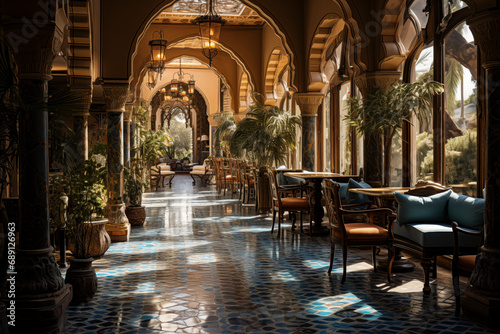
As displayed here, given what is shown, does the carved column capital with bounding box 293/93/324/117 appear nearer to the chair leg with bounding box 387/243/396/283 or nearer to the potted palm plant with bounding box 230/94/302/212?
the potted palm plant with bounding box 230/94/302/212

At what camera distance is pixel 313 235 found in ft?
29.0

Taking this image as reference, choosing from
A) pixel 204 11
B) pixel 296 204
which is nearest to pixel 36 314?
→ pixel 296 204

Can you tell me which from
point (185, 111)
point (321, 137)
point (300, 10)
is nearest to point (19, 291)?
point (300, 10)

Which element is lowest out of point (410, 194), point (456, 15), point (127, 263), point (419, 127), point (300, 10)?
point (127, 263)

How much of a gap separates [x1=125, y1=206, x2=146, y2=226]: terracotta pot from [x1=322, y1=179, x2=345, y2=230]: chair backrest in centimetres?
497

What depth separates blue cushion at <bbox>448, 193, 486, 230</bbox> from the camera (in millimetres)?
5262

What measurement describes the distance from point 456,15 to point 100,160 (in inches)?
207

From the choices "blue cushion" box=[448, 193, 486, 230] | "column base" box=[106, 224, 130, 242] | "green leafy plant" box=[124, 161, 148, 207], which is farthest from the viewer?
"green leafy plant" box=[124, 161, 148, 207]

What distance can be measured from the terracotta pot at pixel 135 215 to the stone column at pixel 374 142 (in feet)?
14.7

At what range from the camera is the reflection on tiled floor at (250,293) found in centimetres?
427

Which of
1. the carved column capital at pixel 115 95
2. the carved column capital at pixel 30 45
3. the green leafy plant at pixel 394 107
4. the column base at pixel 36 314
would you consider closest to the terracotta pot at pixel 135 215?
the carved column capital at pixel 115 95

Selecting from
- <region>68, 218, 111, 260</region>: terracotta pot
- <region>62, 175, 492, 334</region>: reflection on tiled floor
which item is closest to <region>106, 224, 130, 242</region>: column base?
<region>62, 175, 492, 334</region>: reflection on tiled floor

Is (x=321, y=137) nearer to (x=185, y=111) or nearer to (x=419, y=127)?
(x=419, y=127)

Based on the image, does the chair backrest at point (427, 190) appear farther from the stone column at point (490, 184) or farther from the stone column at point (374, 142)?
the stone column at point (374, 142)
